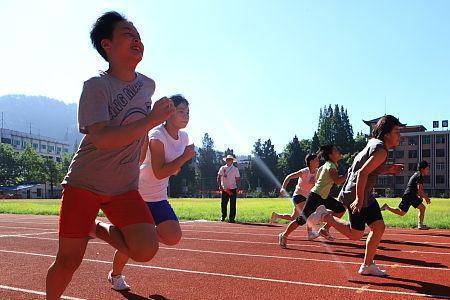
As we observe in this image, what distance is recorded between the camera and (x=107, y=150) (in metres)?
2.93

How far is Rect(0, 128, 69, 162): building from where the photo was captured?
104 metres

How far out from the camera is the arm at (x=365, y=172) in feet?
16.0

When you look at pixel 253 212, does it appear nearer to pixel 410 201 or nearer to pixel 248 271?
pixel 410 201

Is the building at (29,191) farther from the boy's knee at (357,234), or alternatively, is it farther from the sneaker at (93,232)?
the sneaker at (93,232)

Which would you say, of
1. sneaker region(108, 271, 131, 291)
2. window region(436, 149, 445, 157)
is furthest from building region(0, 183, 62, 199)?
sneaker region(108, 271, 131, 291)

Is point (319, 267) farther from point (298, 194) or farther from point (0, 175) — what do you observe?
point (0, 175)

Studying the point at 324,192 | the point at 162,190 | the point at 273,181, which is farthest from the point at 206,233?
the point at 273,181

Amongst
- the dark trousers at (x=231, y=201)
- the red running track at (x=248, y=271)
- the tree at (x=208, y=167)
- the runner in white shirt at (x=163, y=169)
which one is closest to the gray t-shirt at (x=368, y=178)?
the red running track at (x=248, y=271)

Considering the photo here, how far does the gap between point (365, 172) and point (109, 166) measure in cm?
294

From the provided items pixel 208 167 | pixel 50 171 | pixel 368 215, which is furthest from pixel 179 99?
pixel 208 167

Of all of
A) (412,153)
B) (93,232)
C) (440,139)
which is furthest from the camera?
(412,153)

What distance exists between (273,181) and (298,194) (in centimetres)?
7946

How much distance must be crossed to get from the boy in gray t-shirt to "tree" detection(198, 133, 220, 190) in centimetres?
9844

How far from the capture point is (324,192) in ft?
25.2
